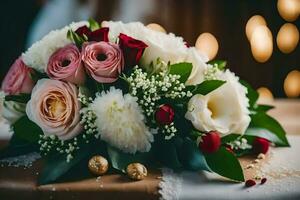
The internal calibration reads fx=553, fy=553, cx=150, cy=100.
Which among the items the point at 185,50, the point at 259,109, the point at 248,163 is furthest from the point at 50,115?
the point at 259,109

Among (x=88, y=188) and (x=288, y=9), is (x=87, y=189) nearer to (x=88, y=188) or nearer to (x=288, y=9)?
(x=88, y=188)

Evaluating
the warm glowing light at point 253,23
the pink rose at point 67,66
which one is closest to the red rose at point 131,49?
the pink rose at point 67,66

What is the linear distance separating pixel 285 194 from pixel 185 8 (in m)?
2.66

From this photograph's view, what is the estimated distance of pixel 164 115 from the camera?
1213 millimetres

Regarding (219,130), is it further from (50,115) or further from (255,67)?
(255,67)

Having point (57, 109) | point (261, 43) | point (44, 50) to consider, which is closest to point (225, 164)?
point (57, 109)

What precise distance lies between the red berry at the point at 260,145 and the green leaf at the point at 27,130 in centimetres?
54

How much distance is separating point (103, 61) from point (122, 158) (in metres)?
0.22

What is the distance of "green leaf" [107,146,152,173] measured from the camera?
122 centimetres

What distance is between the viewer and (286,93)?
3.68 m

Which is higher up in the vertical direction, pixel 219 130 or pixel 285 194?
pixel 219 130

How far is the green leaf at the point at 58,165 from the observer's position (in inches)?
46.9

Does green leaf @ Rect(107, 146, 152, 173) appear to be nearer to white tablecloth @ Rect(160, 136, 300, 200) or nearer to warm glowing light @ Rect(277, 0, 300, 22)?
white tablecloth @ Rect(160, 136, 300, 200)

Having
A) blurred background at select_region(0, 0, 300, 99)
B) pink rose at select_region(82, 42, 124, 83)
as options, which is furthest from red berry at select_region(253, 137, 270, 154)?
blurred background at select_region(0, 0, 300, 99)
